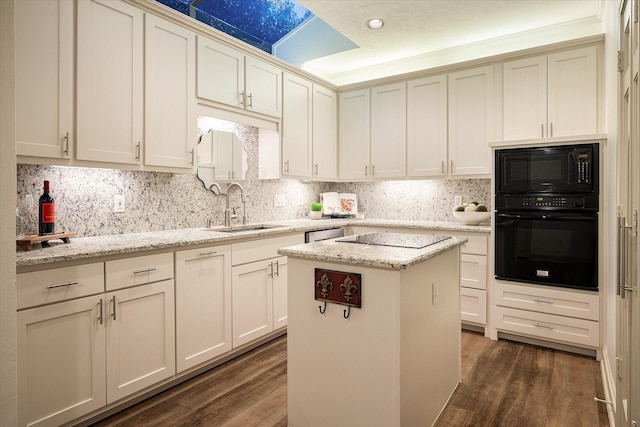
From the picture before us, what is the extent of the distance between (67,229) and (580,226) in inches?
142

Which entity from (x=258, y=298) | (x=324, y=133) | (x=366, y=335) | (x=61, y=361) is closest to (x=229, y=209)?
(x=258, y=298)

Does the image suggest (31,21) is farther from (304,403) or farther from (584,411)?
(584,411)

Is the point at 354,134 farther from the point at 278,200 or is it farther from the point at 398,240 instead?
the point at 398,240

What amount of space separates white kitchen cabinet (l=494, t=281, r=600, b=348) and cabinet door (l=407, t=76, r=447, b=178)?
4.43 feet

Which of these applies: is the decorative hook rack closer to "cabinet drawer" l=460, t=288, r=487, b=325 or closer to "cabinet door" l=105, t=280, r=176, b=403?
"cabinet door" l=105, t=280, r=176, b=403

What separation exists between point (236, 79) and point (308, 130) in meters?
1.12

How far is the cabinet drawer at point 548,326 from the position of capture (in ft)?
9.66

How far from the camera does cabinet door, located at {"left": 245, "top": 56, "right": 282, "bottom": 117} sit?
3.35 m

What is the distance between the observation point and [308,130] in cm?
416

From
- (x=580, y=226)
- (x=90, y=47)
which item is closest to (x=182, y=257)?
(x=90, y=47)

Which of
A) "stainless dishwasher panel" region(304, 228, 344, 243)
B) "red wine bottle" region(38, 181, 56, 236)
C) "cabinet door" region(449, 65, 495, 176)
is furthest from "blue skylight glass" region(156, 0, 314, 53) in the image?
"stainless dishwasher panel" region(304, 228, 344, 243)

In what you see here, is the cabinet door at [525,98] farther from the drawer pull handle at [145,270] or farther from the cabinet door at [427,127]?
the drawer pull handle at [145,270]

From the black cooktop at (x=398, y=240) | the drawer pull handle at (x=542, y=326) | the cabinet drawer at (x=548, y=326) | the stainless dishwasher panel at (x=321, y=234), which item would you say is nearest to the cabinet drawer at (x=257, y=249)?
the stainless dishwasher panel at (x=321, y=234)

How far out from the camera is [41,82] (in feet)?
6.82
